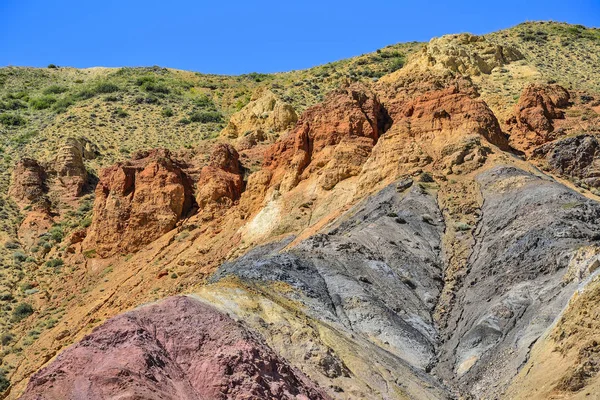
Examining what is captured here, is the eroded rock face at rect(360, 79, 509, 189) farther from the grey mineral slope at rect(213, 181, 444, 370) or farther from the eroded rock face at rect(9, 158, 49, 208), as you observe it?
the eroded rock face at rect(9, 158, 49, 208)

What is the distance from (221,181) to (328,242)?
16.3 metres

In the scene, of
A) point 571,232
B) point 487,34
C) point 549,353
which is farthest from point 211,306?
point 487,34

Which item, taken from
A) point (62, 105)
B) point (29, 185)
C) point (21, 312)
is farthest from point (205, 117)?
point (21, 312)

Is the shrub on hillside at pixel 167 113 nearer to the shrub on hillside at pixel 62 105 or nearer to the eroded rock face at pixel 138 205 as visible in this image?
the shrub on hillside at pixel 62 105

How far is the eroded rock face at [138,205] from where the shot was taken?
45.3m

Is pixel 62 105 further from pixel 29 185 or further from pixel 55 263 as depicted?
pixel 55 263

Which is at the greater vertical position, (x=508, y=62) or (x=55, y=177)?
(x=508, y=62)

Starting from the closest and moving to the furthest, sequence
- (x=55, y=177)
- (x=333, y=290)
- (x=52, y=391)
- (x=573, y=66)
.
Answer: (x=52, y=391)
(x=333, y=290)
(x=55, y=177)
(x=573, y=66)

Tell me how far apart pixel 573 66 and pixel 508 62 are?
28.8ft

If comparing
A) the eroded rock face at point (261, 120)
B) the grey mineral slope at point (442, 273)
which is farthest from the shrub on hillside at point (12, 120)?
the grey mineral slope at point (442, 273)

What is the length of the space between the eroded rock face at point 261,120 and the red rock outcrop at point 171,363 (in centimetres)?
3487

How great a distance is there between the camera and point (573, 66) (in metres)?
68.3

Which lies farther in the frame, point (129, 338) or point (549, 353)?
point (549, 353)

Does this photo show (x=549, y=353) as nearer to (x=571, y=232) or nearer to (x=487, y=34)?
(x=571, y=232)
